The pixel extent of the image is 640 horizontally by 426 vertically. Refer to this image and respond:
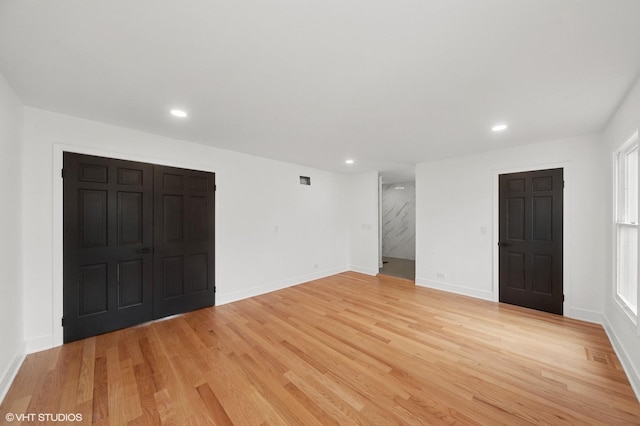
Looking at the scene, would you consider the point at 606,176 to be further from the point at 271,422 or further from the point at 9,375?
the point at 9,375

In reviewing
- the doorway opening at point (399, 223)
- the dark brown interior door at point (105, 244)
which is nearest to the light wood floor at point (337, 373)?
the dark brown interior door at point (105, 244)

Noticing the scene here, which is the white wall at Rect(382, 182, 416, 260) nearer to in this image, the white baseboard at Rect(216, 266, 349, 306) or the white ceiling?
the white baseboard at Rect(216, 266, 349, 306)

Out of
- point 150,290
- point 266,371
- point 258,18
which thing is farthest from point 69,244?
point 258,18

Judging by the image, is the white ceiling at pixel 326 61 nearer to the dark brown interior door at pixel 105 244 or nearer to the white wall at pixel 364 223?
the dark brown interior door at pixel 105 244

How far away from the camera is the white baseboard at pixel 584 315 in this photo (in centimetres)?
316

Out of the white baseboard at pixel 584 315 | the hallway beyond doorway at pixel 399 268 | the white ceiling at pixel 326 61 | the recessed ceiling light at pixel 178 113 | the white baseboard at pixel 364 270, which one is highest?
the white ceiling at pixel 326 61

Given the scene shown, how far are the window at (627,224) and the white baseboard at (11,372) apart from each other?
18.0 feet

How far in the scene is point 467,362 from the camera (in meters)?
2.32

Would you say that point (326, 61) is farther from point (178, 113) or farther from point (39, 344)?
point (39, 344)

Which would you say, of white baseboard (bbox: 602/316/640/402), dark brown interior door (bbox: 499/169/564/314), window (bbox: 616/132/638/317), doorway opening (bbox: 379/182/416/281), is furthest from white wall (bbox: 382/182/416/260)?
window (bbox: 616/132/638/317)

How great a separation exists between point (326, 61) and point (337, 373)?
2588 millimetres

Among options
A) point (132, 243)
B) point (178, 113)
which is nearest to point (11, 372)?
point (132, 243)

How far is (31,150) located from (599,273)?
6.95m
